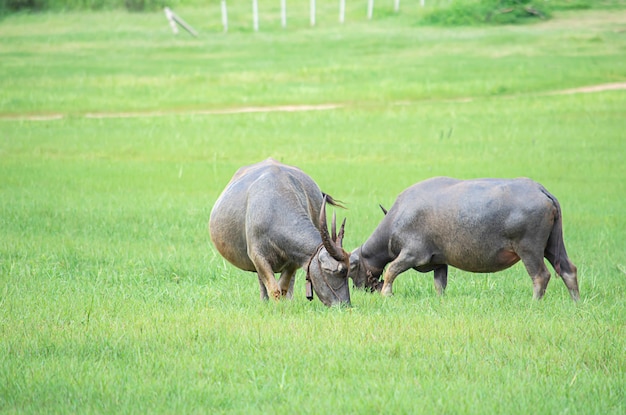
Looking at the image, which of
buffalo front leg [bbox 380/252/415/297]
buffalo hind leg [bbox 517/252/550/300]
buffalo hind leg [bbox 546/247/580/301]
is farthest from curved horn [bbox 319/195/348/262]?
buffalo hind leg [bbox 546/247/580/301]

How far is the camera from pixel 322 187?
16328mm

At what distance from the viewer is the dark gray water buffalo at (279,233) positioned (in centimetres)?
772

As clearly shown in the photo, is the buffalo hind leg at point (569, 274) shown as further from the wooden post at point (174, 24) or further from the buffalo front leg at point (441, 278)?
the wooden post at point (174, 24)

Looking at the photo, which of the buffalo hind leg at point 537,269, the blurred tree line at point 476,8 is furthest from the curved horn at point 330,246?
the blurred tree line at point 476,8

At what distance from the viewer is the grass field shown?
6141mm

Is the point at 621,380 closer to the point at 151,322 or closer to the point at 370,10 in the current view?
the point at 151,322

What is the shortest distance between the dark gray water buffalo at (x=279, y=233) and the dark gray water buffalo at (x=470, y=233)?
86 centimetres

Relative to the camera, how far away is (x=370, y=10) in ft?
154

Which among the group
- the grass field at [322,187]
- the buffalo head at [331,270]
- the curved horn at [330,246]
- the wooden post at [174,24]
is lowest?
the wooden post at [174,24]

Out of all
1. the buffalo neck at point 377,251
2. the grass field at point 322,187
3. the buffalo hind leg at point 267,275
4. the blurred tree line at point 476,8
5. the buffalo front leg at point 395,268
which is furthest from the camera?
the blurred tree line at point 476,8

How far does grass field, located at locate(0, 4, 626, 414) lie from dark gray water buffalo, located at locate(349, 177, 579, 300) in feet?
1.13

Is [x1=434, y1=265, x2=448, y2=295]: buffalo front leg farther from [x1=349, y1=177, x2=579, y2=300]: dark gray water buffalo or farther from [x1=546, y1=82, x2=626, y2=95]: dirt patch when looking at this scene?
[x1=546, y1=82, x2=626, y2=95]: dirt patch

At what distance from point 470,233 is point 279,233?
6.18 feet

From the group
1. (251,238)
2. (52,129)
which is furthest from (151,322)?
(52,129)
